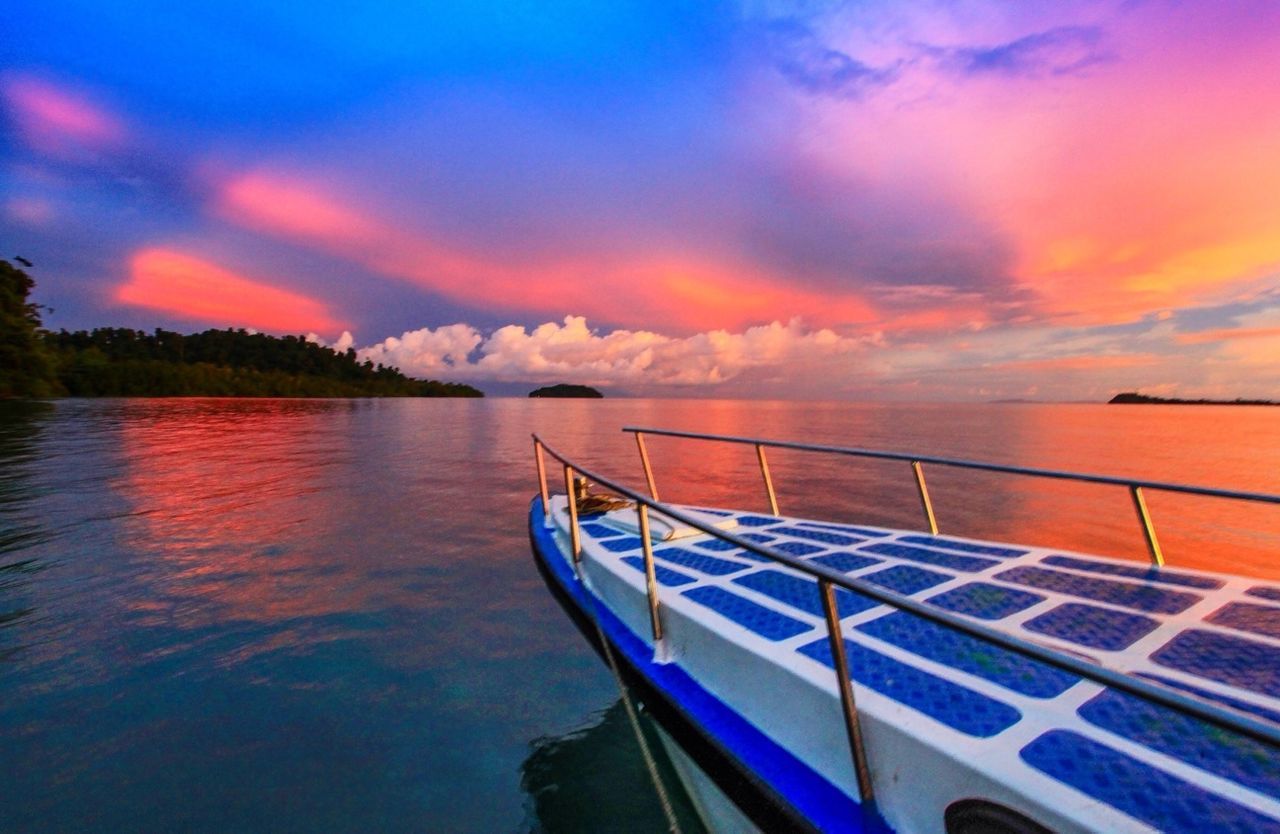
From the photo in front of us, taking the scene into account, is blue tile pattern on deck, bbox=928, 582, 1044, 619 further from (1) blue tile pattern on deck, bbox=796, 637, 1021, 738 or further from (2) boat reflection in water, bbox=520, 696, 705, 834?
(2) boat reflection in water, bbox=520, 696, 705, 834

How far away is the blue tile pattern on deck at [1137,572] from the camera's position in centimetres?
339

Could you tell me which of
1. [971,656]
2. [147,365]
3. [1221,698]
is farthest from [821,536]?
[147,365]

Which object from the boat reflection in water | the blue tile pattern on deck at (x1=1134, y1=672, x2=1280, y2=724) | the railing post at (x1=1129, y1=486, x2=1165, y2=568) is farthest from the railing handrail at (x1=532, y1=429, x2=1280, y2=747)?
the railing post at (x1=1129, y1=486, x2=1165, y2=568)

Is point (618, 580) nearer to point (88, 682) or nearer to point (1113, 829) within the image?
point (1113, 829)

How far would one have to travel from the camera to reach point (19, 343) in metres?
58.2

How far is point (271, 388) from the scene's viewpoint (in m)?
129

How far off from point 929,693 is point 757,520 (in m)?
3.45

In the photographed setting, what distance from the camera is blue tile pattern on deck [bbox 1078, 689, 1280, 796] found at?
178 cm

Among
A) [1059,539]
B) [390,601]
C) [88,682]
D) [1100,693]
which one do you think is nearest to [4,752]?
[88,682]

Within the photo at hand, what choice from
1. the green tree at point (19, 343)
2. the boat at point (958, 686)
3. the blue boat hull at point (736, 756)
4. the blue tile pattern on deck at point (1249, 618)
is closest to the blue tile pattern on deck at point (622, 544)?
the boat at point (958, 686)

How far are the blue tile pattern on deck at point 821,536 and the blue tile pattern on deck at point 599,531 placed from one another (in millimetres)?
1518

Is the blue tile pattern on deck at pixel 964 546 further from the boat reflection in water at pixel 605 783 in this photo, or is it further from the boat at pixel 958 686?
the boat reflection in water at pixel 605 783

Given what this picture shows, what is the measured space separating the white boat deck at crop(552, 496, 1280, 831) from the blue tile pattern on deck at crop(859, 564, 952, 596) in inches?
0.7

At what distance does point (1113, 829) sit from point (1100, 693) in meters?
0.93
